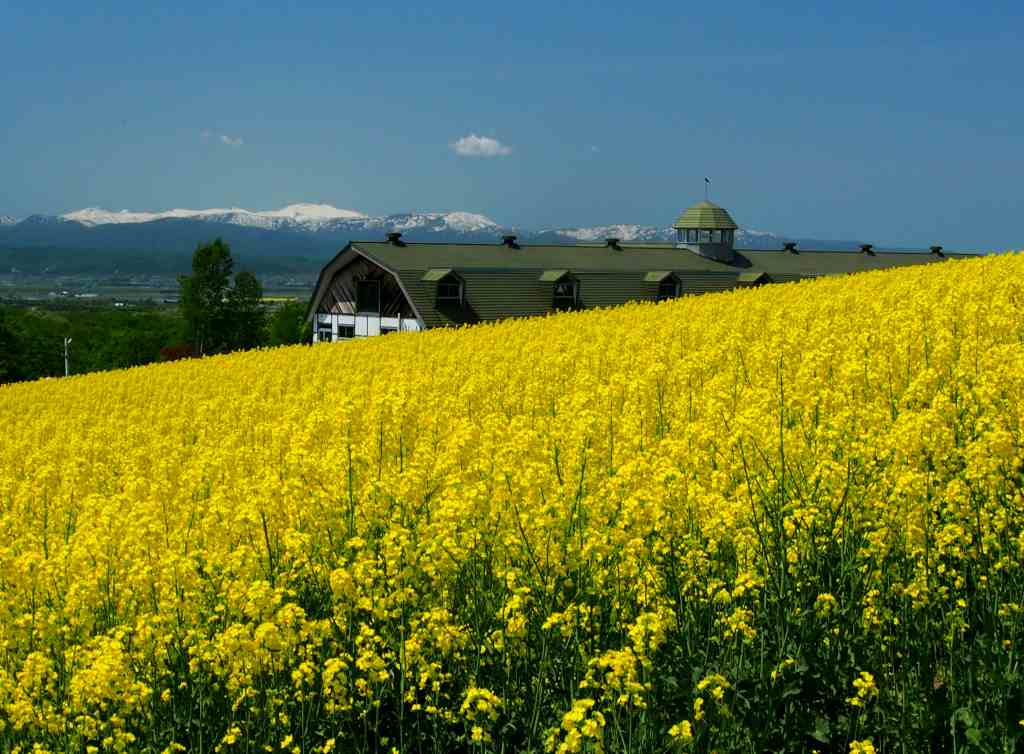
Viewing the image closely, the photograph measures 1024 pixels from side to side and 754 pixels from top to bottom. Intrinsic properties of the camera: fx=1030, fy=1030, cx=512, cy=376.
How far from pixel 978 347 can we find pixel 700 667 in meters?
7.68

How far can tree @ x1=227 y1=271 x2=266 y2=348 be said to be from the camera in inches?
4304

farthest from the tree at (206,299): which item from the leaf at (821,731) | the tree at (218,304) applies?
the leaf at (821,731)

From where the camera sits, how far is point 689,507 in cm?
764

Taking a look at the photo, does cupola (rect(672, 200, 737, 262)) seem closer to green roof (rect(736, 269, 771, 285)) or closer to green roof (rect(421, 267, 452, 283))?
green roof (rect(736, 269, 771, 285))

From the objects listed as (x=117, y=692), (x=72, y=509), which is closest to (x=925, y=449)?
(x=117, y=692)

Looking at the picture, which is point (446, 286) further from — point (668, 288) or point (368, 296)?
point (668, 288)

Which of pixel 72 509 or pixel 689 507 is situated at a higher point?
pixel 689 507

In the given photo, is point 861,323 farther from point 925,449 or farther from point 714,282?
point 714,282

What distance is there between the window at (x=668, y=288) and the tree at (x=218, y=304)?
179 feet

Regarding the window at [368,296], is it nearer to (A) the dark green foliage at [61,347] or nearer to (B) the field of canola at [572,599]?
(B) the field of canola at [572,599]

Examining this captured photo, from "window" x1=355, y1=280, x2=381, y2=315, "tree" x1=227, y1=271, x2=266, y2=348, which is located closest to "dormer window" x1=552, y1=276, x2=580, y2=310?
"window" x1=355, y1=280, x2=381, y2=315

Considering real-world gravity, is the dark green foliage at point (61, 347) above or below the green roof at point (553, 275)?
below

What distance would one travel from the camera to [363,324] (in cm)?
6319

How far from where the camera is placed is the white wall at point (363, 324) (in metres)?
60.0
